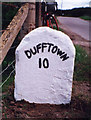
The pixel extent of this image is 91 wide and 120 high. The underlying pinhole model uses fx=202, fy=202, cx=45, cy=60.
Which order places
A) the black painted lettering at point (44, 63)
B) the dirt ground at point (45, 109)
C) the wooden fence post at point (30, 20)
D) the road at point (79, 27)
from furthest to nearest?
the road at point (79, 27)
the wooden fence post at point (30, 20)
the black painted lettering at point (44, 63)
the dirt ground at point (45, 109)

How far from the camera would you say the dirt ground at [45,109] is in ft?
8.77

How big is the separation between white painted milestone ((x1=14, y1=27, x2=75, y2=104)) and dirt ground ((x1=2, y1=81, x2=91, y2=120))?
88 mm

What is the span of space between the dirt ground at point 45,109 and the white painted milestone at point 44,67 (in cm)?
9

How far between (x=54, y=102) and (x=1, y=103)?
76 centimetres

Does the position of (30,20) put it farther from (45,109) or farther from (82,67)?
(82,67)

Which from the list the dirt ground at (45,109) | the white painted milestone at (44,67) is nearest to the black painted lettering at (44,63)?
the white painted milestone at (44,67)

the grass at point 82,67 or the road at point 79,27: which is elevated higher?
the road at point 79,27

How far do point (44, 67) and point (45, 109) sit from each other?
0.59m

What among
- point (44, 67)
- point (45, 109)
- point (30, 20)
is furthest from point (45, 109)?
point (30, 20)

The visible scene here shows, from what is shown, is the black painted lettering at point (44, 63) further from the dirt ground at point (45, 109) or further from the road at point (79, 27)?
the road at point (79, 27)

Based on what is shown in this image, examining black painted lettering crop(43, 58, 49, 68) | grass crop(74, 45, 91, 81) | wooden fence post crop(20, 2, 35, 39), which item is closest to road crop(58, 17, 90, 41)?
grass crop(74, 45, 91, 81)

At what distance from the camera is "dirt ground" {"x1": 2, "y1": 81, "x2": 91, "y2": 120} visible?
267 cm

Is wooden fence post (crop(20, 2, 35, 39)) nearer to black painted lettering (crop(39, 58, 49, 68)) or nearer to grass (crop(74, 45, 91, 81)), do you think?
black painted lettering (crop(39, 58, 49, 68))

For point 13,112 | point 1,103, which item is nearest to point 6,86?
point 1,103
